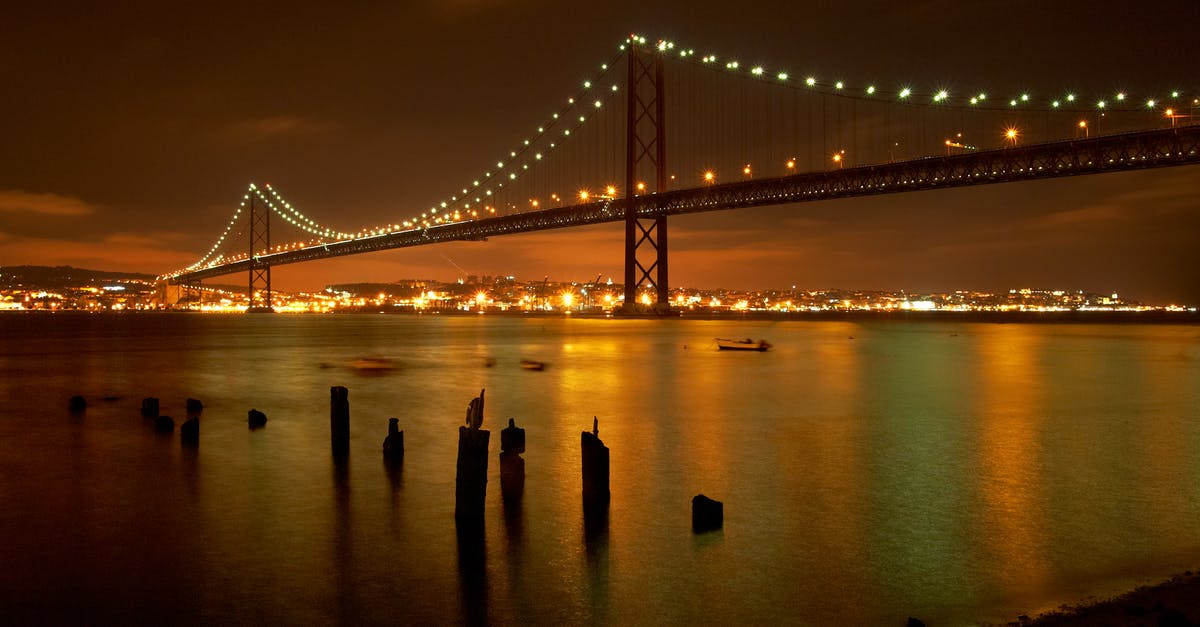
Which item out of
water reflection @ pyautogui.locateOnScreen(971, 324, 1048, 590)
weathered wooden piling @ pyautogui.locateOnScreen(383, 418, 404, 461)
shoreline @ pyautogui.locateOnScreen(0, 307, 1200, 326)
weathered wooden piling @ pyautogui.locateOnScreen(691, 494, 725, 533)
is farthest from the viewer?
shoreline @ pyautogui.locateOnScreen(0, 307, 1200, 326)

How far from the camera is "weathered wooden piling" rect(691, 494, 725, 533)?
23.3 ft

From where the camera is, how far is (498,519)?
24.2 feet

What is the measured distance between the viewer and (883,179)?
1863 inches

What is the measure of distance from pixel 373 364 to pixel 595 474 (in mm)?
19513

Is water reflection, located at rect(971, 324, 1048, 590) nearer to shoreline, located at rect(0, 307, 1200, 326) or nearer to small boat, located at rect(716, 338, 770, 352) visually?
small boat, located at rect(716, 338, 770, 352)

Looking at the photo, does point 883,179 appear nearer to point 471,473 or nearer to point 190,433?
point 190,433

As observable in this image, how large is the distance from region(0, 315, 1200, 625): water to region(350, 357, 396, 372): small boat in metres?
7.06

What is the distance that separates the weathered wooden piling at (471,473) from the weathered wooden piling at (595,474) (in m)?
1.04

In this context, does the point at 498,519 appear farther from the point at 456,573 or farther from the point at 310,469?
the point at 310,469

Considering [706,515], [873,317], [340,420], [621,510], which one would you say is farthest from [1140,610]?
[873,317]

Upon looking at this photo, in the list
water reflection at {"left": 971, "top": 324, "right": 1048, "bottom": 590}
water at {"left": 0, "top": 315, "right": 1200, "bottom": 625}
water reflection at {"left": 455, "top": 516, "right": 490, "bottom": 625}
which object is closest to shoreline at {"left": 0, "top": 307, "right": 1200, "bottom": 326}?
water reflection at {"left": 971, "top": 324, "right": 1048, "bottom": 590}

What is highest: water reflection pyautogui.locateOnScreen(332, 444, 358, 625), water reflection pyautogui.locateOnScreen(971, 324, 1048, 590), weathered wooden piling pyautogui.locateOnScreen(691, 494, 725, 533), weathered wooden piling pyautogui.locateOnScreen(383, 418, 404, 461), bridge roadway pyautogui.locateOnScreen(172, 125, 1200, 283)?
bridge roadway pyautogui.locateOnScreen(172, 125, 1200, 283)

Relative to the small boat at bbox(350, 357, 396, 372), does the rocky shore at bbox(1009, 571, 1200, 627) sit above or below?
below

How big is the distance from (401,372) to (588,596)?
18871 mm
